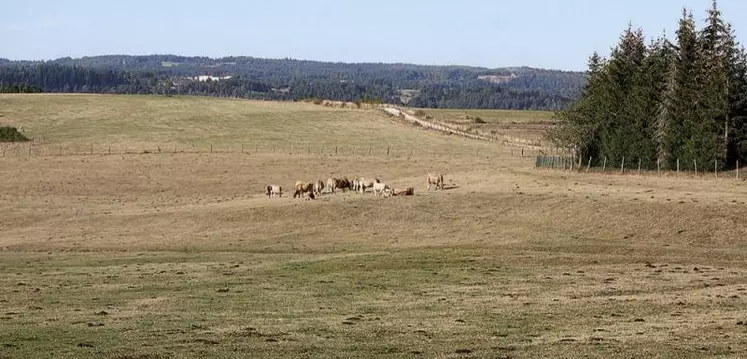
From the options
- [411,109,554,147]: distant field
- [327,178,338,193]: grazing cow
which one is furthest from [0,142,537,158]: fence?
[327,178,338,193]: grazing cow

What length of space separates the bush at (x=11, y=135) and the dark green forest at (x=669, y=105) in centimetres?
5117

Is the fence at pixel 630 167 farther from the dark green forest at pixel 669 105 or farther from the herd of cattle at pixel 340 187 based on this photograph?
the herd of cattle at pixel 340 187

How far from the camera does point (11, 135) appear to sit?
108 metres

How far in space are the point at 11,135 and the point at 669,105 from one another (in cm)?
6209

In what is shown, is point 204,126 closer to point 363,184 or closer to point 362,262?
point 363,184

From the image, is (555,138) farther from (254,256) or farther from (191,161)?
(254,256)

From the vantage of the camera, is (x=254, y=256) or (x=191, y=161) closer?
(x=254, y=256)

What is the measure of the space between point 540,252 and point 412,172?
40289 mm

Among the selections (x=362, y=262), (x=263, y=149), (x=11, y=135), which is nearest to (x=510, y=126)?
(x=263, y=149)

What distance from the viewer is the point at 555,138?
92500 mm

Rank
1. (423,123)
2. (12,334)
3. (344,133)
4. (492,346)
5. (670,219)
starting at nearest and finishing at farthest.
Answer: (492,346)
(12,334)
(670,219)
(344,133)
(423,123)

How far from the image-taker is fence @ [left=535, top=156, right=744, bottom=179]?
245ft

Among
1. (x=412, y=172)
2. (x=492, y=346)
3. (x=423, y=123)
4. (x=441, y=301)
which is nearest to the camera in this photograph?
(x=492, y=346)

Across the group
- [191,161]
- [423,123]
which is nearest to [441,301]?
[191,161]
